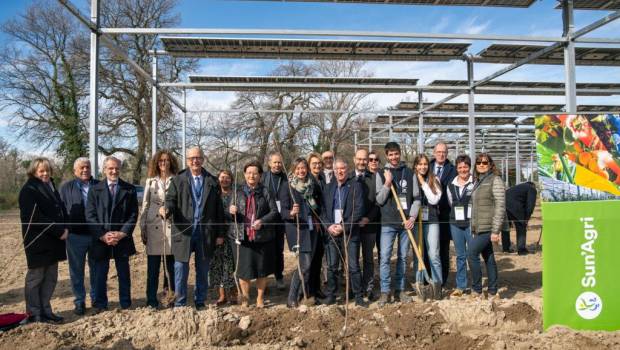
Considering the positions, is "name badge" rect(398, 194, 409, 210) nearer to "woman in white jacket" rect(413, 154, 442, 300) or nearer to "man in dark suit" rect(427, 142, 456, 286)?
"woman in white jacket" rect(413, 154, 442, 300)

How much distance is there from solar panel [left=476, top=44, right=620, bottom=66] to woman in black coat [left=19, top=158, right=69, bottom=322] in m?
6.43

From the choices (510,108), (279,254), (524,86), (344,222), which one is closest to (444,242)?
(344,222)

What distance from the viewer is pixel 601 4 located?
17.9ft

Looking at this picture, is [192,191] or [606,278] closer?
[606,278]

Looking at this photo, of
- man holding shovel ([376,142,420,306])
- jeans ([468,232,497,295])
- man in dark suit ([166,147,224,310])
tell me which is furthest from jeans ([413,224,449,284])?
man in dark suit ([166,147,224,310])

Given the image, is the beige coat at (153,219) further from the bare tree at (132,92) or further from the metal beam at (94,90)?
the bare tree at (132,92)

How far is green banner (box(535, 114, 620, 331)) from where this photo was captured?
371 cm

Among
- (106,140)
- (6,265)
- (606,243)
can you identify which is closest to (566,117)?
(606,243)

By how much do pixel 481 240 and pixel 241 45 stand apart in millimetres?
4495

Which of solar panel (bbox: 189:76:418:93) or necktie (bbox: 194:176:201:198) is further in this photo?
solar panel (bbox: 189:76:418:93)

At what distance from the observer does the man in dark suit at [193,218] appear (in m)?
4.50

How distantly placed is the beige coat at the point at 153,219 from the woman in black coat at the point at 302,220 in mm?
1299

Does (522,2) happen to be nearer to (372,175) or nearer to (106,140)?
(372,175)

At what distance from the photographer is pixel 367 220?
4.82m
